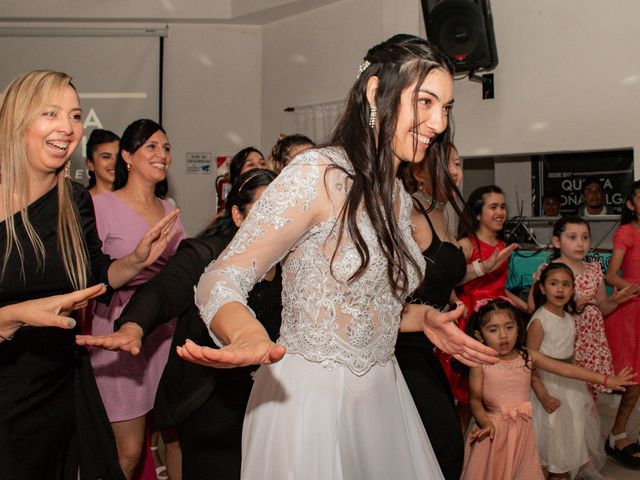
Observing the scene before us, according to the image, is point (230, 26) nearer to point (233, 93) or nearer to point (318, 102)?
point (233, 93)

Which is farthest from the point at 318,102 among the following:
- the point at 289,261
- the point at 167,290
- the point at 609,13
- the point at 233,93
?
the point at 289,261

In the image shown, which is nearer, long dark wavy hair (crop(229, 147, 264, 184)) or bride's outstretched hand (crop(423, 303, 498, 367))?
bride's outstretched hand (crop(423, 303, 498, 367))

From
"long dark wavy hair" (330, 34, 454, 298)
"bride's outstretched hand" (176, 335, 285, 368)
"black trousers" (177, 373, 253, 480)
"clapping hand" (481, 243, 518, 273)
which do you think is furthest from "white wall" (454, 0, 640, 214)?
"bride's outstretched hand" (176, 335, 285, 368)

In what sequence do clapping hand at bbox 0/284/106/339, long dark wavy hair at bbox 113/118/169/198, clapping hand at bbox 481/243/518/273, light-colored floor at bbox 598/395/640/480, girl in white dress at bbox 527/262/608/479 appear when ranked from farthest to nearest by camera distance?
light-colored floor at bbox 598/395/640/480 < girl in white dress at bbox 527/262/608/479 < clapping hand at bbox 481/243/518/273 < long dark wavy hair at bbox 113/118/169/198 < clapping hand at bbox 0/284/106/339

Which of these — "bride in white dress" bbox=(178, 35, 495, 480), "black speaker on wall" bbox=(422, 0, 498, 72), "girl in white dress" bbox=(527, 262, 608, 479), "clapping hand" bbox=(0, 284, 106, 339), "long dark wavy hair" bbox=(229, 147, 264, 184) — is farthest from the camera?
"black speaker on wall" bbox=(422, 0, 498, 72)

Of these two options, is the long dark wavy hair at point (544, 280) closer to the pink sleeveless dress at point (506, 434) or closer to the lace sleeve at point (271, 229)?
the pink sleeveless dress at point (506, 434)

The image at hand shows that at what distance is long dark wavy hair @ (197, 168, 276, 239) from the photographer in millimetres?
2346

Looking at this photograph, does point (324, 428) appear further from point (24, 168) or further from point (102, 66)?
point (102, 66)

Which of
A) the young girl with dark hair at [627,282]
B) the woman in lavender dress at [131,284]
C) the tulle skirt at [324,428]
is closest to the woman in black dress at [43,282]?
the tulle skirt at [324,428]

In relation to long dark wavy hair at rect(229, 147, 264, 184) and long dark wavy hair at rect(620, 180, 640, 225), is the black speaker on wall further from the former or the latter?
long dark wavy hair at rect(229, 147, 264, 184)

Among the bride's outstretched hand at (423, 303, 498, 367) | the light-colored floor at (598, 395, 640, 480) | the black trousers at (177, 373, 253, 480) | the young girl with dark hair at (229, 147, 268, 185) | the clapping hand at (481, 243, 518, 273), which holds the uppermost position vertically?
the young girl with dark hair at (229, 147, 268, 185)

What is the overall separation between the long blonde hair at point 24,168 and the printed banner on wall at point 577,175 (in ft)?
19.4

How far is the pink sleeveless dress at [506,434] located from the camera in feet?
9.75

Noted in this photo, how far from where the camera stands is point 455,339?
5.58ft
